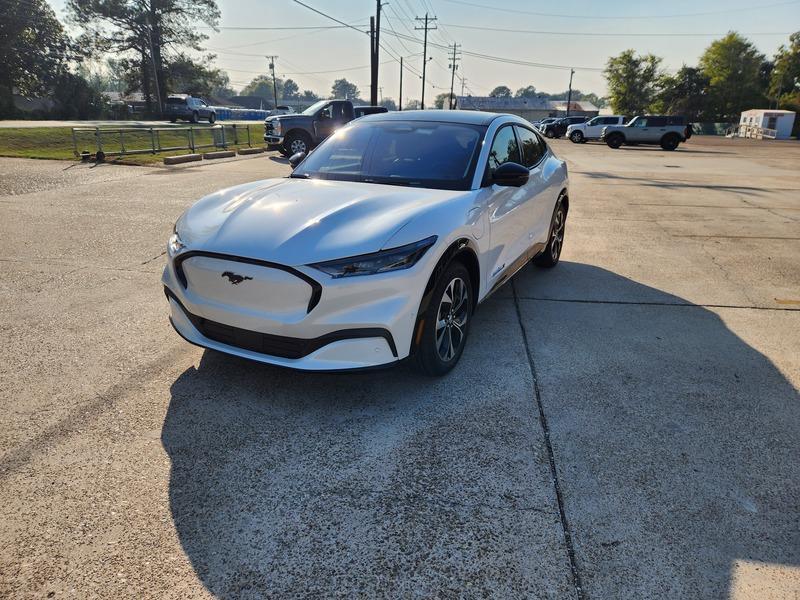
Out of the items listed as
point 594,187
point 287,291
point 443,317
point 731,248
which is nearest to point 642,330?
point 443,317

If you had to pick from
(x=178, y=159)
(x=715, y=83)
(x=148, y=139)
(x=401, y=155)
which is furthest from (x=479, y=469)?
(x=715, y=83)

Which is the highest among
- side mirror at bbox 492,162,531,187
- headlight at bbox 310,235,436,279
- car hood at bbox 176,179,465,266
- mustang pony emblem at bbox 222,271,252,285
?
side mirror at bbox 492,162,531,187

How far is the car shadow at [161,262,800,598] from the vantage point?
2.06 m

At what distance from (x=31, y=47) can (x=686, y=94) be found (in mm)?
83280

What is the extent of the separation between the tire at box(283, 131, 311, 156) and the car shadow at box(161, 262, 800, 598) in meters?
16.1

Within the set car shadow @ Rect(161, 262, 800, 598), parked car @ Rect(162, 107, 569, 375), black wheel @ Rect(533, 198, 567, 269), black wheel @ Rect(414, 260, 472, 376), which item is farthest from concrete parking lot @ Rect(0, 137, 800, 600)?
black wheel @ Rect(533, 198, 567, 269)

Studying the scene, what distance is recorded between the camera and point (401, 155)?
4.14m

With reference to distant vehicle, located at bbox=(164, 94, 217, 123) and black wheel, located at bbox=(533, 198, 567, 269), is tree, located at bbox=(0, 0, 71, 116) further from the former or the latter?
black wheel, located at bbox=(533, 198, 567, 269)

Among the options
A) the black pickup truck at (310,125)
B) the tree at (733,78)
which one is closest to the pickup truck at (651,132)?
the black pickup truck at (310,125)

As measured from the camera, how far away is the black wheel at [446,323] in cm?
313

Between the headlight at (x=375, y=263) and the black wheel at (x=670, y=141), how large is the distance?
3321 cm

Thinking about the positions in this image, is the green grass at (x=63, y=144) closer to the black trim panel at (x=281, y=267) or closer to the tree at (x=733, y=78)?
the black trim panel at (x=281, y=267)

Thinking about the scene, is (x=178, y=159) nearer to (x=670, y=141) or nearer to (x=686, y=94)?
(x=670, y=141)

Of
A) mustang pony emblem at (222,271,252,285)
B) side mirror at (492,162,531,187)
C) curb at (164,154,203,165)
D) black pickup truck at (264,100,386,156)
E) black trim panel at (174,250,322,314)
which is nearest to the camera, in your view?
black trim panel at (174,250,322,314)
